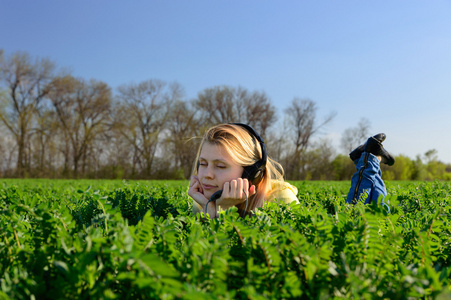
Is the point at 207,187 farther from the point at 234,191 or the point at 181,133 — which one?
the point at 181,133

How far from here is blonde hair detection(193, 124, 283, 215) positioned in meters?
3.06

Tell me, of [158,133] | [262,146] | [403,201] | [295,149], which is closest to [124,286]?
[262,146]

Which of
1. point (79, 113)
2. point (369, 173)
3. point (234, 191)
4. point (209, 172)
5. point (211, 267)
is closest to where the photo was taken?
point (211, 267)

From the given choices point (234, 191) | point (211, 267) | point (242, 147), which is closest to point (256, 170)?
point (242, 147)

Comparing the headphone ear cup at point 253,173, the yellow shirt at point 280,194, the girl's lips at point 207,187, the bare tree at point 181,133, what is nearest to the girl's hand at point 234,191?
the girl's lips at point 207,187

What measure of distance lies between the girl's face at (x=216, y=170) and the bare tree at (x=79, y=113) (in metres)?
45.8

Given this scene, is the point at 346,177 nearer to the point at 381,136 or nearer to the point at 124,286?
the point at 381,136

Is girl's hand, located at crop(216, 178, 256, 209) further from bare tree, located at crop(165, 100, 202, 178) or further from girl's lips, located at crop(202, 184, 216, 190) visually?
bare tree, located at crop(165, 100, 202, 178)

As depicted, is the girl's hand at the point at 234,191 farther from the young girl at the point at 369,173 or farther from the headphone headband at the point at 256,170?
the young girl at the point at 369,173

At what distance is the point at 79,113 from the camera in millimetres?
47094

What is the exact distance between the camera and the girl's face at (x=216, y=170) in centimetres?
300

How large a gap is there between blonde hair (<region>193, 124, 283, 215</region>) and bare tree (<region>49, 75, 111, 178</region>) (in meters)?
45.6

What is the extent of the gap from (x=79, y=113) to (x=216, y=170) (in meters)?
48.9

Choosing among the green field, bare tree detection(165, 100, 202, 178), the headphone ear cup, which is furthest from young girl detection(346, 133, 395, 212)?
bare tree detection(165, 100, 202, 178)
